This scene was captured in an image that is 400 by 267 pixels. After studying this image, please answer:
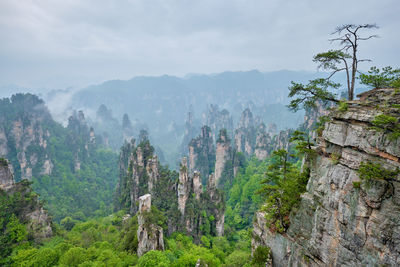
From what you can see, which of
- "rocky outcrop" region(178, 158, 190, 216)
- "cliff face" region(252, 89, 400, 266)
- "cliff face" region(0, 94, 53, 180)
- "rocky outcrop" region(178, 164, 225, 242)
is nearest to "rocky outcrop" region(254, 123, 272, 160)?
"rocky outcrop" region(178, 164, 225, 242)

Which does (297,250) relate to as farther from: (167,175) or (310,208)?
(167,175)

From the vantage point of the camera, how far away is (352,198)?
1029 centimetres

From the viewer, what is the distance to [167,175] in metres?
41.0

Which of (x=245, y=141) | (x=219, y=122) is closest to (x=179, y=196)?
(x=245, y=141)

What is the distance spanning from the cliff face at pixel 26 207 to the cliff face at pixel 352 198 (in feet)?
100.0

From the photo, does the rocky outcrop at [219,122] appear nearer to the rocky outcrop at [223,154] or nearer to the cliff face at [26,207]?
the rocky outcrop at [223,154]

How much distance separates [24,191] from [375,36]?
42.3 m

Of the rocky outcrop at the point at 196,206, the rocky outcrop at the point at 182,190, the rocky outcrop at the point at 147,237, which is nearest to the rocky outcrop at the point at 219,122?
the rocky outcrop at the point at 196,206

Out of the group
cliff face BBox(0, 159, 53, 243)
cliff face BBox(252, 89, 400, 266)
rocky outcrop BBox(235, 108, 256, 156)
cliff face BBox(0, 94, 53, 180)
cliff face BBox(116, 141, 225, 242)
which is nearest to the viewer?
cliff face BBox(252, 89, 400, 266)

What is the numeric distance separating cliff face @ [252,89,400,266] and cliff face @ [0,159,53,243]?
30.5 m

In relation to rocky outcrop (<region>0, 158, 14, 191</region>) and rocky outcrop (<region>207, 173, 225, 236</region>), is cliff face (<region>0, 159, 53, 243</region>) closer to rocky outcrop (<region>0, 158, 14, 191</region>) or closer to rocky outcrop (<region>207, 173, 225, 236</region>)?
rocky outcrop (<region>0, 158, 14, 191</region>)

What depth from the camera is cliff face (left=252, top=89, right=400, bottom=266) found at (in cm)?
908

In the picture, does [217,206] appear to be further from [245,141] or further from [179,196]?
[245,141]

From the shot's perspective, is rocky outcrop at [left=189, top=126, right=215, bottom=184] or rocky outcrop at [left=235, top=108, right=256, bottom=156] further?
rocky outcrop at [left=235, top=108, right=256, bottom=156]
